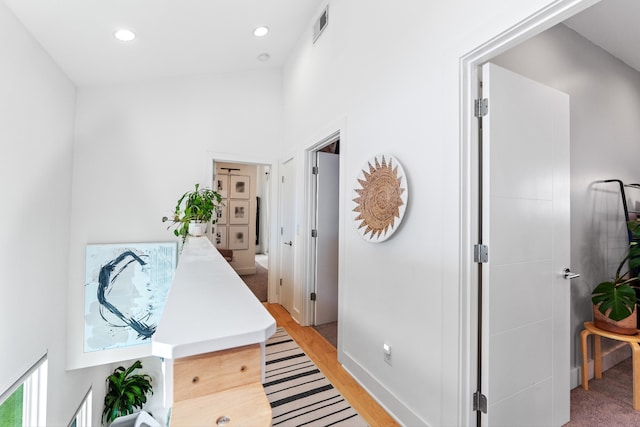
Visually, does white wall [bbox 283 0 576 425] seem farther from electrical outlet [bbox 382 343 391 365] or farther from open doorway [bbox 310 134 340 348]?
open doorway [bbox 310 134 340 348]

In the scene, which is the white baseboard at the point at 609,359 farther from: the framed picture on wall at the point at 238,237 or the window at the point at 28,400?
the framed picture on wall at the point at 238,237

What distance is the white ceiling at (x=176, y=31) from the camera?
2.04 meters

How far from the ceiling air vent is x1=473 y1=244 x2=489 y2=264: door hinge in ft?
8.15

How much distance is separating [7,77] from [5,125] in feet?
1.01

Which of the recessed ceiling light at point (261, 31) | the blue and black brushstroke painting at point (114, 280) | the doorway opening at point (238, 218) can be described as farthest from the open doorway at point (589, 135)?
the doorway opening at point (238, 218)

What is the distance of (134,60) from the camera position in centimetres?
287

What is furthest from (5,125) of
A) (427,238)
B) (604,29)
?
(604,29)

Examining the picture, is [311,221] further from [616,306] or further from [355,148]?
[616,306]

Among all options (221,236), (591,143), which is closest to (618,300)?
(591,143)

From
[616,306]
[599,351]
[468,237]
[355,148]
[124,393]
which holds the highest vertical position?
[355,148]

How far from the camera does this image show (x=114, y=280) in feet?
10.6

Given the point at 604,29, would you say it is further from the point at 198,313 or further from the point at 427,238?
the point at 198,313

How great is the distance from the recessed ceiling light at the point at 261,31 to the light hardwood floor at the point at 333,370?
10.3ft

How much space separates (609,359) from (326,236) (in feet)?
8.75
